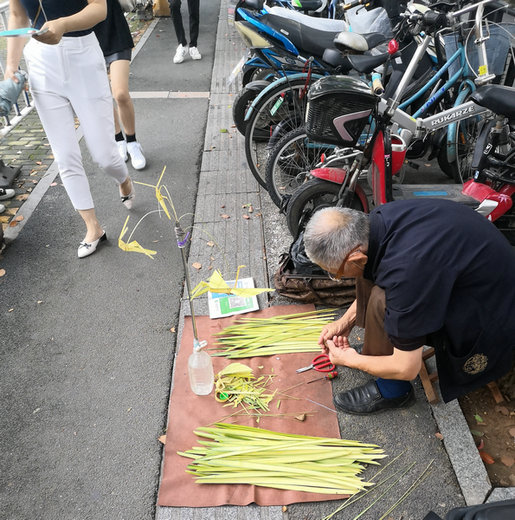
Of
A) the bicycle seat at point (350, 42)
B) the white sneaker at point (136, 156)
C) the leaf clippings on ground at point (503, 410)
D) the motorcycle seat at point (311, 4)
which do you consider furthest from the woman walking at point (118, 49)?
the leaf clippings on ground at point (503, 410)

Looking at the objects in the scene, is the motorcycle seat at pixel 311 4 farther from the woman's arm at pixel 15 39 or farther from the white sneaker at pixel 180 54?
the woman's arm at pixel 15 39

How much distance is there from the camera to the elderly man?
1931 mm

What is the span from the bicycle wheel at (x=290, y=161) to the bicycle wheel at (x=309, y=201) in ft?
1.21

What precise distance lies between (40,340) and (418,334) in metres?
2.54

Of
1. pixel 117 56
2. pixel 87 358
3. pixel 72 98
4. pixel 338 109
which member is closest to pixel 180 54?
pixel 117 56

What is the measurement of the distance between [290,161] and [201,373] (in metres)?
2.20

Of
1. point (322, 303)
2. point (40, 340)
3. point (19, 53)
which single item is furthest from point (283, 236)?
point (19, 53)

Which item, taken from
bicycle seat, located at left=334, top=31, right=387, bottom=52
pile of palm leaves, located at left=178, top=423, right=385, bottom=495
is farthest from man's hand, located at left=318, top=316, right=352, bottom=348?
bicycle seat, located at left=334, top=31, right=387, bottom=52

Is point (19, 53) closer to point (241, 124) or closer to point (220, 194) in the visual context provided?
point (220, 194)

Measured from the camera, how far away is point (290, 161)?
4125 mm

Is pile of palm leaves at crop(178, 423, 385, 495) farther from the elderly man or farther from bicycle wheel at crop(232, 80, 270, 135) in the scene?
bicycle wheel at crop(232, 80, 270, 135)

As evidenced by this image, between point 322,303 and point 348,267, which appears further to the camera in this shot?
point 322,303

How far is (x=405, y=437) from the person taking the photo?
251cm

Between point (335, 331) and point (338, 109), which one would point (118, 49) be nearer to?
point (338, 109)
